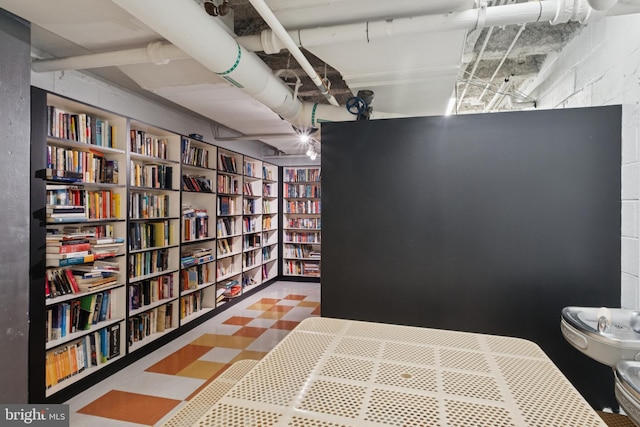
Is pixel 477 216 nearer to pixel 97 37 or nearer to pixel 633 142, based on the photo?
pixel 633 142

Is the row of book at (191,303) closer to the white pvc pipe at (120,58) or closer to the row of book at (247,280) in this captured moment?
the row of book at (247,280)

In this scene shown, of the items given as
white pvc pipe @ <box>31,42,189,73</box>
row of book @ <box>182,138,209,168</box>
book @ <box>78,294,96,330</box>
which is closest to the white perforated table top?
white pvc pipe @ <box>31,42,189,73</box>

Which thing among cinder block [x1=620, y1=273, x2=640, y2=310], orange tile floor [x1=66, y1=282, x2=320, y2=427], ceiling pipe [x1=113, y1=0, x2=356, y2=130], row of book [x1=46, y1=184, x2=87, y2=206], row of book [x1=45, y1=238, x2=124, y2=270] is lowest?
orange tile floor [x1=66, y1=282, x2=320, y2=427]

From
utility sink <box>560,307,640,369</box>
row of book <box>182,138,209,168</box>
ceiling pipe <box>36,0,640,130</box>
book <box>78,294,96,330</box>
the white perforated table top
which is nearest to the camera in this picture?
the white perforated table top

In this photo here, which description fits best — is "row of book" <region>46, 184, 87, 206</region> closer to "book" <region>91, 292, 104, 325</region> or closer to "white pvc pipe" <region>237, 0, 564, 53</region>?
"book" <region>91, 292, 104, 325</region>

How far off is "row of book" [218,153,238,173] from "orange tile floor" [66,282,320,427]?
6.52ft

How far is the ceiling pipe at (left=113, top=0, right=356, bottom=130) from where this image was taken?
4.56ft

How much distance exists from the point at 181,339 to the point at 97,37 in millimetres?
2940

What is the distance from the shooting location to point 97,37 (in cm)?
210

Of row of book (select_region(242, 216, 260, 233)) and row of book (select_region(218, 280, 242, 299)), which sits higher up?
row of book (select_region(242, 216, 260, 233))

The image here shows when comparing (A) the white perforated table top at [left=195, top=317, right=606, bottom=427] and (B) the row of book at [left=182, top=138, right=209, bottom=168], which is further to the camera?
(B) the row of book at [left=182, top=138, right=209, bottom=168]

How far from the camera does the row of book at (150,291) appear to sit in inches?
126

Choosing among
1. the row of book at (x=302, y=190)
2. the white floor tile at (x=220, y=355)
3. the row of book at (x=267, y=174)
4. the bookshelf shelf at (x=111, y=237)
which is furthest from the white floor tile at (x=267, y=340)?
the row of book at (x=302, y=190)

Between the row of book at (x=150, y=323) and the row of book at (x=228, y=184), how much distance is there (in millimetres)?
1688
